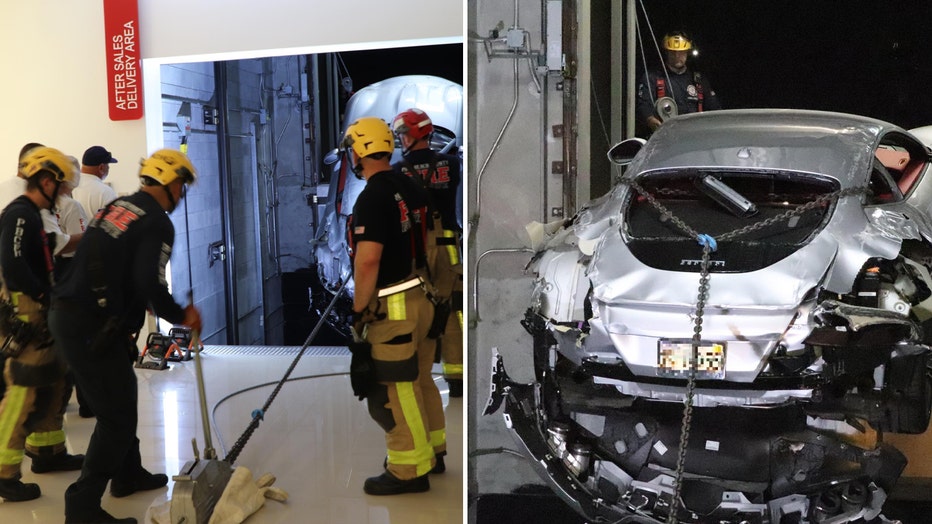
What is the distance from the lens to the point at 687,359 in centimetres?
201

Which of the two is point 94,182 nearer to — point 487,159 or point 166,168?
point 166,168

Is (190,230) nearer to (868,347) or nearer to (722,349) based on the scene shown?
(722,349)

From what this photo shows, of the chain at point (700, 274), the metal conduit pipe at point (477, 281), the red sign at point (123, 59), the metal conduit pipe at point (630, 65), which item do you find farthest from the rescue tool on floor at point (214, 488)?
the metal conduit pipe at point (630, 65)

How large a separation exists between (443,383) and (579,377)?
83 centimetres

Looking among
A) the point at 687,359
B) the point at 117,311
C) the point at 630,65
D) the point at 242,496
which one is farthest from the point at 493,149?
the point at 242,496

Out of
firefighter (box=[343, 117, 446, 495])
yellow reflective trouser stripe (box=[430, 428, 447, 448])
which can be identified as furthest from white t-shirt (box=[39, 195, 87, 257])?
yellow reflective trouser stripe (box=[430, 428, 447, 448])

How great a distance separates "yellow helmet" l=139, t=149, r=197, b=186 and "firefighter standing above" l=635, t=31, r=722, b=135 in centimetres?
181

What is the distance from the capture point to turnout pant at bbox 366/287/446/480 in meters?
2.84

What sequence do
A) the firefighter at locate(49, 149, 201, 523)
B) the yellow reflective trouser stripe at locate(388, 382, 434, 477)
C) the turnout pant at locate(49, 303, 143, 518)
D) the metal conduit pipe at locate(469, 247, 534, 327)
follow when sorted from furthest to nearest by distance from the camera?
the metal conduit pipe at locate(469, 247, 534, 327) < the yellow reflective trouser stripe at locate(388, 382, 434, 477) < the turnout pant at locate(49, 303, 143, 518) < the firefighter at locate(49, 149, 201, 523)

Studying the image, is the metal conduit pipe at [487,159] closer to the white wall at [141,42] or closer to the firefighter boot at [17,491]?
the white wall at [141,42]

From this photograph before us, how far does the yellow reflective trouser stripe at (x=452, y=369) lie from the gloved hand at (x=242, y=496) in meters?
0.78

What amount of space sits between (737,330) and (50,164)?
7.68 feet

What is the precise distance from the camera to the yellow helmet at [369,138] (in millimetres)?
2646

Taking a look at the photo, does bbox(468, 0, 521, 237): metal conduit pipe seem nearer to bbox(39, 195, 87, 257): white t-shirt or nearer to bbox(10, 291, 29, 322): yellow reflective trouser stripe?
bbox(39, 195, 87, 257): white t-shirt
